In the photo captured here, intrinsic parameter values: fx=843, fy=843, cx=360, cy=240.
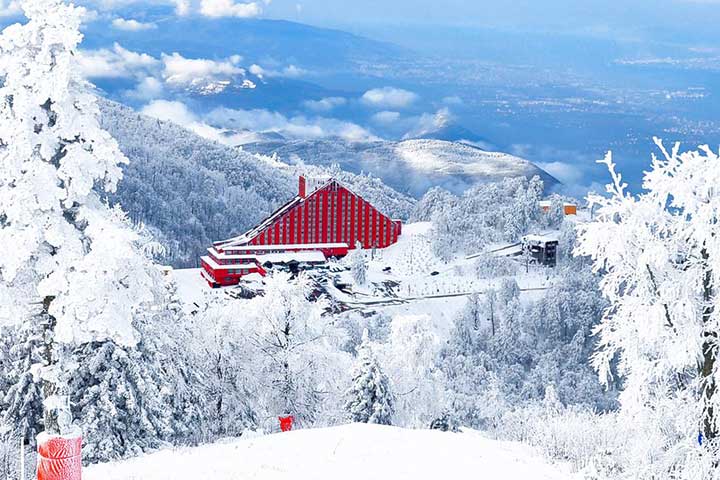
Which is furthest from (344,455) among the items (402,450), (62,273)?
(62,273)

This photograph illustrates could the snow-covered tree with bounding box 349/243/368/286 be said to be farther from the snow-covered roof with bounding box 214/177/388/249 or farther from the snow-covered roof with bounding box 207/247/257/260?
the snow-covered roof with bounding box 214/177/388/249

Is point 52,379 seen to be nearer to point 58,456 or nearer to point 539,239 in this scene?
point 58,456

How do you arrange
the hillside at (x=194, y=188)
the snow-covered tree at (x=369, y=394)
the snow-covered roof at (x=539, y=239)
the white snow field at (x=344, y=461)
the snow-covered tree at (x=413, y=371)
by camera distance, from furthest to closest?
1. the hillside at (x=194, y=188)
2. the snow-covered roof at (x=539, y=239)
3. the snow-covered tree at (x=413, y=371)
4. the snow-covered tree at (x=369, y=394)
5. the white snow field at (x=344, y=461)

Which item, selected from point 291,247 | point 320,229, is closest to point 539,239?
point 320,229

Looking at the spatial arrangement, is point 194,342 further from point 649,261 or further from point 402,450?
point 649,261

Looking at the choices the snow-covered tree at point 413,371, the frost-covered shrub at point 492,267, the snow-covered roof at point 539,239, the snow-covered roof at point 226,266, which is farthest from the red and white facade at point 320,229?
the snow-covered tree at point 413,371

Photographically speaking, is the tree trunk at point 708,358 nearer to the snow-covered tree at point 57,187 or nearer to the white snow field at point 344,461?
the white snow field at point 344,461
